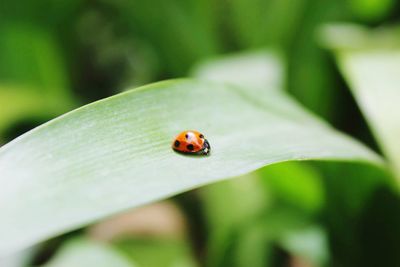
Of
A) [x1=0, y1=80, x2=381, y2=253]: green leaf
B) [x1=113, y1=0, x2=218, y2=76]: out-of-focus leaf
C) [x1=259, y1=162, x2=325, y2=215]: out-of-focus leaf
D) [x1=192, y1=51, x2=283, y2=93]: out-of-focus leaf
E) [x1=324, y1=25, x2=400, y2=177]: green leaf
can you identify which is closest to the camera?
[x1=0, y1=80, x2=381, y2=253]: green leaf

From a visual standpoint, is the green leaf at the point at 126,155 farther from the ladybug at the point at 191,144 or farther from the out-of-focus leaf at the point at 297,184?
the out-of-focus leaf at the point at 297,184

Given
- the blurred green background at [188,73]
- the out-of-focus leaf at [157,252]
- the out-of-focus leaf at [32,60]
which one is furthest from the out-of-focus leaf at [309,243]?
the out-of-focus leaf at [32,60]

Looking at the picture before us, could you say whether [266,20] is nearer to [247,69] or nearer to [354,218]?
[247,69]

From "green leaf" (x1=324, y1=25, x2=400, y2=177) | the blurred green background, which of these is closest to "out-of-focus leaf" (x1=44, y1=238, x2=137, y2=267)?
the blurred green background

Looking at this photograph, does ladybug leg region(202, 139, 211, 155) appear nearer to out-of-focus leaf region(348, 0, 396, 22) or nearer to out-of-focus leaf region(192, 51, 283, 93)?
out-of-focus leaf region(192, 51, 283, 93)

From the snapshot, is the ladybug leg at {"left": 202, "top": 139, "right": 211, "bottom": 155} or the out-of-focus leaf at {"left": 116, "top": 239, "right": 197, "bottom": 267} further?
the out-of-focus leaf at {"left": 116, "top": 239, "right": 197, "bottom": 267}

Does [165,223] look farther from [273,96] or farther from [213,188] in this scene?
[273,96]
